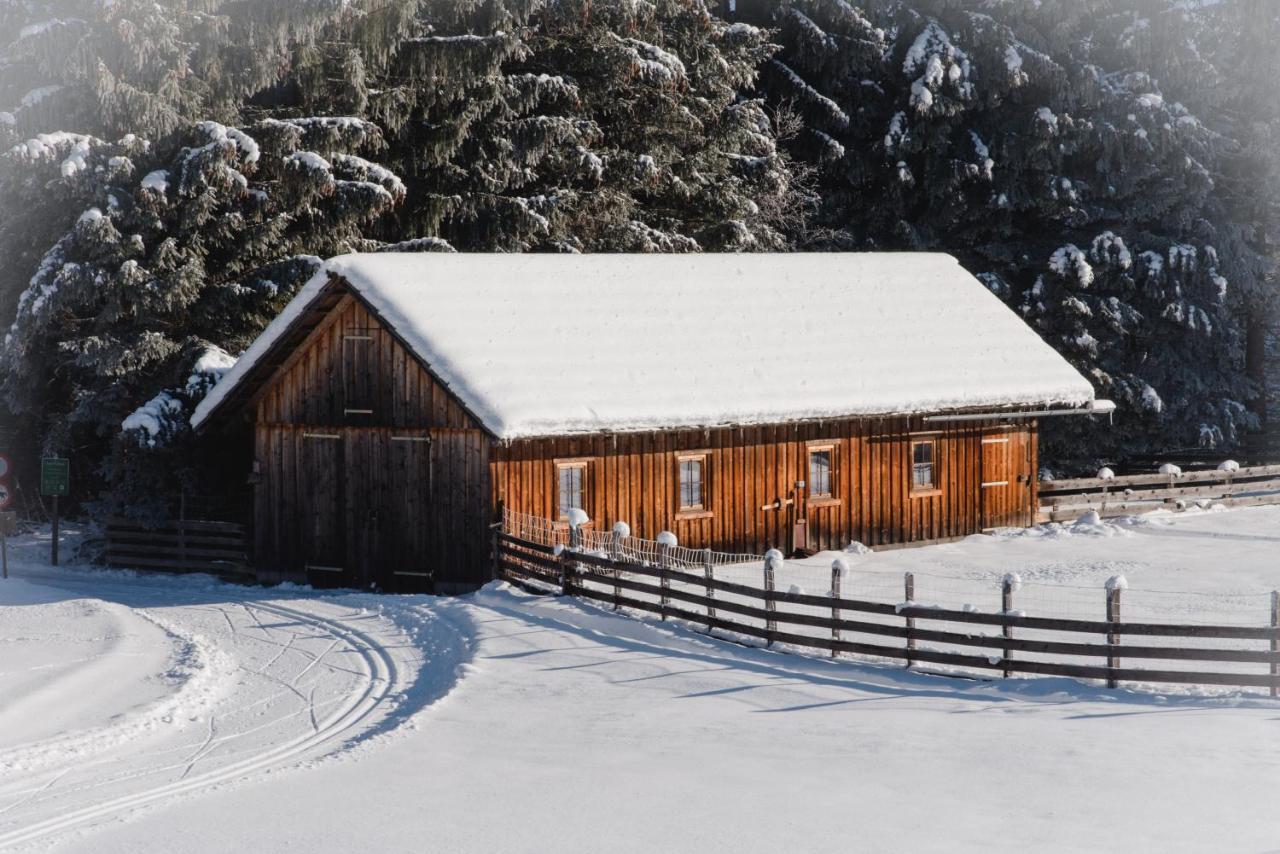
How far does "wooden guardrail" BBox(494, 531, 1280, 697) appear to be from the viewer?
15945mm

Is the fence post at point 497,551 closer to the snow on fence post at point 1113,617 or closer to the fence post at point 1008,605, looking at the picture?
the fence post at point 1008,605

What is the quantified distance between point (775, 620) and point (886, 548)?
418 inches

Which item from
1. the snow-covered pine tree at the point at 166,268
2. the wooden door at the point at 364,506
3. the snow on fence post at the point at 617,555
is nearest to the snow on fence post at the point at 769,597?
the snow on fence post at the point at 617,555

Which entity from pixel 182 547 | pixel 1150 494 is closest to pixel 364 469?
pixel 182 547

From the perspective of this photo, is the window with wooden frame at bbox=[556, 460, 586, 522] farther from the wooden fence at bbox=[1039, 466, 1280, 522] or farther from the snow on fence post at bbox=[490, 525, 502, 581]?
the wooden fence at bbox=[1039, 466, 1280, 522]

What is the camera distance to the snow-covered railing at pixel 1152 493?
33031 millimetres

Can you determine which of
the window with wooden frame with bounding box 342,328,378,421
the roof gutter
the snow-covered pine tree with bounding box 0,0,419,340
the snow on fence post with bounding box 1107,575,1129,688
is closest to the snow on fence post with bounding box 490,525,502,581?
the window with wooden frame with bounding box 342,328,378,421

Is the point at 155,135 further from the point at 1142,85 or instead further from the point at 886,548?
the point at 1142,85

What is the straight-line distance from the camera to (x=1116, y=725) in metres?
14.9

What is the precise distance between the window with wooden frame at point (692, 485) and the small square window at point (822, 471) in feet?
8.39

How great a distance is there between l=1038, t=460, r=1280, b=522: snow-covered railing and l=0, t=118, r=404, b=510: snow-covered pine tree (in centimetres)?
1706

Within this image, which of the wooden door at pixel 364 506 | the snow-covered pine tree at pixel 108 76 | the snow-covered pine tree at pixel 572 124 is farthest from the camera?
the snow-covered pine tree at pixel 572 124

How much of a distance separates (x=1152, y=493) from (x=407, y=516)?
61.3 feet

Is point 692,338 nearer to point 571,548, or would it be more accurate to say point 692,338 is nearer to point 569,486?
point 569,486
